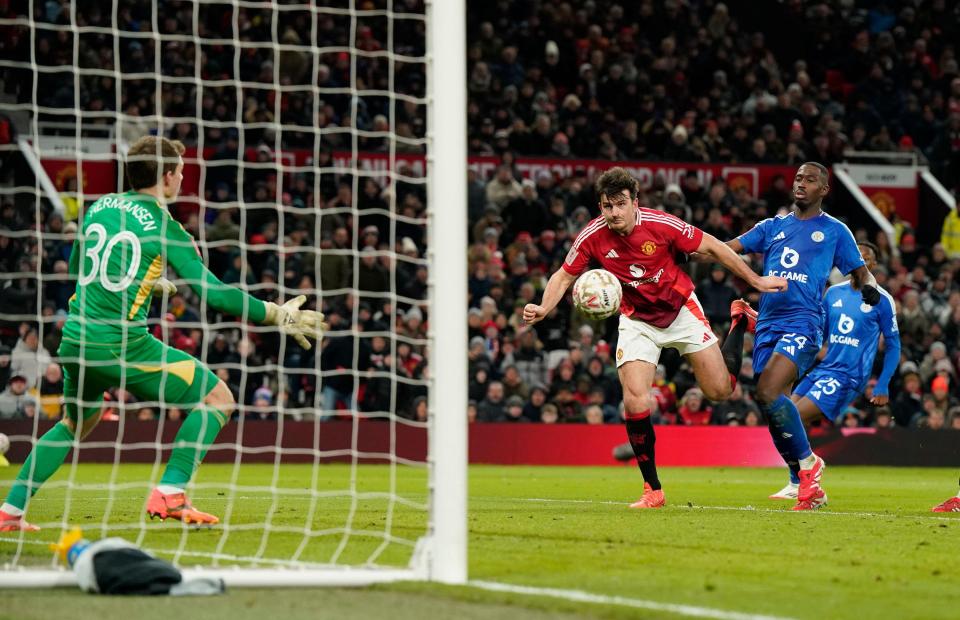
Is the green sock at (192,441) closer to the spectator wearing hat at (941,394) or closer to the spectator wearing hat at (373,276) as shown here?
the spectator wearing hat at (373,276)

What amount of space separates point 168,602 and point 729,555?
2.79m

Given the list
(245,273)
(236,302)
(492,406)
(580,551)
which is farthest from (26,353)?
(580,551)

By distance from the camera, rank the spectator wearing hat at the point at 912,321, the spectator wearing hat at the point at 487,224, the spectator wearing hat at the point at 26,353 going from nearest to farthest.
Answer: the spectator wearing hat at the point at 26,353 < the spectator wearing hat at the point at 912,321 < the spectator wearing hat at the point at 487,224

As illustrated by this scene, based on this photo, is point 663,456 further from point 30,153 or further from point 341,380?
point 30,153

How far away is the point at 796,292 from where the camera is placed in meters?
10.7

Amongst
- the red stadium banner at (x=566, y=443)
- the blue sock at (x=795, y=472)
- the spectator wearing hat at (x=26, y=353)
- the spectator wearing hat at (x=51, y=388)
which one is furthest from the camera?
the red stadium banner at (x=566, y=443)

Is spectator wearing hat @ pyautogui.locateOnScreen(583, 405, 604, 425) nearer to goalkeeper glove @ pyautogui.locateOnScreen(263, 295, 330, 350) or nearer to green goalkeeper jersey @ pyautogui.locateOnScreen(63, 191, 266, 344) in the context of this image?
green goalkeeper jersey @ pyautogui.locateOnScreen(63, 191, 266, 344)

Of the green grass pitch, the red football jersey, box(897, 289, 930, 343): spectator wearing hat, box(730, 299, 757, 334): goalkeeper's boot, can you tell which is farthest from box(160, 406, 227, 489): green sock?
box(897, 289, 930, 343): spectator wearing hat

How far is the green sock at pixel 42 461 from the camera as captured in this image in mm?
7461

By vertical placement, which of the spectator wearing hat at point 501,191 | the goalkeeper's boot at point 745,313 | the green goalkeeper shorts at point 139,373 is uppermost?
the spectator wearing hat at point 501,191

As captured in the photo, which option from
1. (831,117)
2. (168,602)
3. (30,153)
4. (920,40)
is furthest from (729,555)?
(920,40)

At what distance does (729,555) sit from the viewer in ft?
21.8

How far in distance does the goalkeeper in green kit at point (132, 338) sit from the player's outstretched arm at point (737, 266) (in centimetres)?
324

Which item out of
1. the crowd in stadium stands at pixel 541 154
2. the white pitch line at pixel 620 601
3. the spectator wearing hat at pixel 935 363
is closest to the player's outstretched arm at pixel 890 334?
the crowd in stadium stands at pixel 541 154
